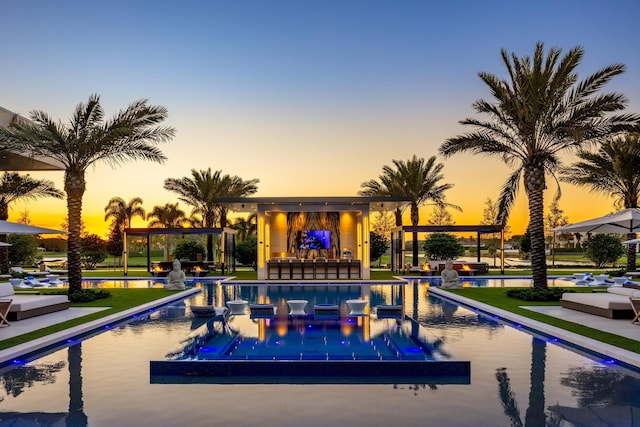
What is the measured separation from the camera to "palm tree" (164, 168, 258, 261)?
113 feet

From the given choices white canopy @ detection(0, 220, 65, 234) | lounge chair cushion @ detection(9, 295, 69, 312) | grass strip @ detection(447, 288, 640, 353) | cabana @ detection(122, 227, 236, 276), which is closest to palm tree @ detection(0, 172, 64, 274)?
cabana @ detection(122, 227, 236, 276)

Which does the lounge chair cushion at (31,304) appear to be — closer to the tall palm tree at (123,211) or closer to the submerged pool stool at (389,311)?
the submerged pool stool at (389,311)

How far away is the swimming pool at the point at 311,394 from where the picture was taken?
5715 millimetres

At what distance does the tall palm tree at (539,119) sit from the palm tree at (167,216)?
30.5 metres

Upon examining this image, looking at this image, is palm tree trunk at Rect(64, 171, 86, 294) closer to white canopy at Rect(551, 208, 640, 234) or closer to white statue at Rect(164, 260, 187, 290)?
white statue at Rect(164, 260, 187, 290)

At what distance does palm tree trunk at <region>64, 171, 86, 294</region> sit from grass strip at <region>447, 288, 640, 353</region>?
12554 mm

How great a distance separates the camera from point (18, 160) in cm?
1994

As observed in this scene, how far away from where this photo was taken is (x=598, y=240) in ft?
117

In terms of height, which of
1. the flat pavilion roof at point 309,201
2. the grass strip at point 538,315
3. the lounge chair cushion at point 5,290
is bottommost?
the grass strip at point 538,315

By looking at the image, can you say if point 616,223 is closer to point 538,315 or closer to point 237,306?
point 538,315

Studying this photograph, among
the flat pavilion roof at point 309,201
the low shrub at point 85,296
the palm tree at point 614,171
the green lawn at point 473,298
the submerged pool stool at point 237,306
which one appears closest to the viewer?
the green lawn at point 473,298

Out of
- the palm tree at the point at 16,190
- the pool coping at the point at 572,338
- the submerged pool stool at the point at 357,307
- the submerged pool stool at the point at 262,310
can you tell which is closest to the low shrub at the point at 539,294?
the pool coping at the point at 572,338

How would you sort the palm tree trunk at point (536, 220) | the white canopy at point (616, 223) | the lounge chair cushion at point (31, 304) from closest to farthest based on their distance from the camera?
the lounge chair cushion at point (31, 304), the white canopy at point (616, 223), the palm tree trunk at point (536, 220)

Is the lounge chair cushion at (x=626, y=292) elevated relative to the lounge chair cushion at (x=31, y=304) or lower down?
elevated
